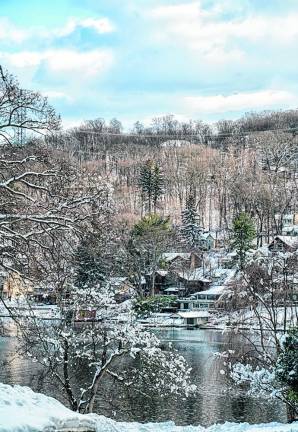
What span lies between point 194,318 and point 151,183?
43.5 meters

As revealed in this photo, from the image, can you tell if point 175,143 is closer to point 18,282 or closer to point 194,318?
point 194,318

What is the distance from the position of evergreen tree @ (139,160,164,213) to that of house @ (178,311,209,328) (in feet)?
135

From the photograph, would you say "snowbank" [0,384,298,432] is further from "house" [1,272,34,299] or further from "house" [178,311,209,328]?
"house" [178,311,209,328]

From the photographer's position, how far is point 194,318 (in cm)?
5500

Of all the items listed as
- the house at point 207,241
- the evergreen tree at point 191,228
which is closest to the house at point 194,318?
the evergreen tree at point 191,228

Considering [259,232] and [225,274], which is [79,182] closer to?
[225,274]

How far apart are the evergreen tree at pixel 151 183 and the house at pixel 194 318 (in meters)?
41.1

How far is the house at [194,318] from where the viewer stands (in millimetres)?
54312

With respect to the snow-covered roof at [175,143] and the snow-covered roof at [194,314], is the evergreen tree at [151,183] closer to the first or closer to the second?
the snow-covered roof at [175,143]

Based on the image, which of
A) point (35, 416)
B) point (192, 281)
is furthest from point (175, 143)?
point (35, 416)

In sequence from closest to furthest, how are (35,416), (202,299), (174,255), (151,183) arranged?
1. (35,416)
2. (202,299)
3. (174,255)
4. (151,183)

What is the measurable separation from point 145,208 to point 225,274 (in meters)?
33.0

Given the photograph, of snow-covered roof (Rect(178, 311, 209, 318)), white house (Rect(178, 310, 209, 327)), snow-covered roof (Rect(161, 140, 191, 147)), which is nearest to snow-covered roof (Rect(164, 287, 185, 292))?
snow-covered roof (Rect(178, 311, 209, 318))

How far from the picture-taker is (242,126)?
146m
